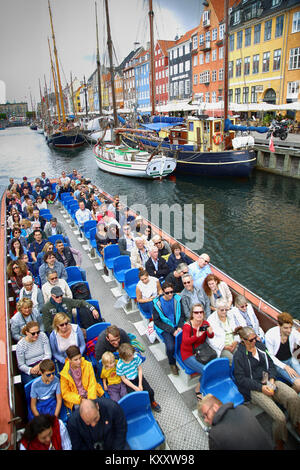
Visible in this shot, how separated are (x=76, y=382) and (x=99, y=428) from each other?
2.65 ft

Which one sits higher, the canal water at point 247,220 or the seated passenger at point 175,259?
the seated passenger at point 175,259

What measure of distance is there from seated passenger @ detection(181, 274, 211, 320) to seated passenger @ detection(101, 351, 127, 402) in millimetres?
1501

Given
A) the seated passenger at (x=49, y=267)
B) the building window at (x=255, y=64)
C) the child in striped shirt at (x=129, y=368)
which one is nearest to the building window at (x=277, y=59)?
the building window at (x=255, y=64)

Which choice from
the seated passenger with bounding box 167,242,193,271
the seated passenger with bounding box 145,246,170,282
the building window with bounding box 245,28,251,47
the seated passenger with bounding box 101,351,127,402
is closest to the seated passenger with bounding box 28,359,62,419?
the seated passenger with bounding box 101,351,127,402

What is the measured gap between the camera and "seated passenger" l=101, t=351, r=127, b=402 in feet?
12.4

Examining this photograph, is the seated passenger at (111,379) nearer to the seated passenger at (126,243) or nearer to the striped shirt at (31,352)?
the striped shirt at (31,352)

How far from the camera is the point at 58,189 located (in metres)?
14.9

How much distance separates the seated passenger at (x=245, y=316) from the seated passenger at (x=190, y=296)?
61 centimetres

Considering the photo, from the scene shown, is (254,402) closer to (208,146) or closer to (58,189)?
(58,189)

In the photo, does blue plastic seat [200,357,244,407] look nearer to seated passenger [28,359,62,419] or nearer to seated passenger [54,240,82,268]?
seated passenger [28,359,62,419]

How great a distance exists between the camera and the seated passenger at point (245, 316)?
4.55m

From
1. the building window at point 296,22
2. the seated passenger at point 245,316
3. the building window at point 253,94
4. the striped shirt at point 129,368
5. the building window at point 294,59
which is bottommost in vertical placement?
the striped shirt at point 129,368

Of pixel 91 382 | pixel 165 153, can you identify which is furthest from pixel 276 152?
pixel 91 382

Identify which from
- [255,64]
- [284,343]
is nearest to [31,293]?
[284,343]
